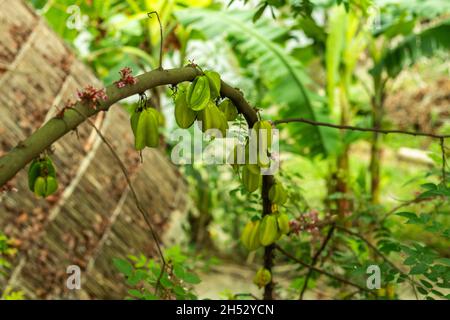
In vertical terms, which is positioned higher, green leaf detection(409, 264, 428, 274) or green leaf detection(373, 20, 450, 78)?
green leaf detection(373, 20, 450, 78)

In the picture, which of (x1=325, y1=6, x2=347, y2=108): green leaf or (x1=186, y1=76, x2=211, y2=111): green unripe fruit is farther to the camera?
(x1=325, y1=6, x2=347, y2=108): green leaf

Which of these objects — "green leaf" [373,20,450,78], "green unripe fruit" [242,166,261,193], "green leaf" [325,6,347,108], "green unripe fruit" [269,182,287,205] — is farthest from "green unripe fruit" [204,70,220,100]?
"green leaf" [373,20,450,78]

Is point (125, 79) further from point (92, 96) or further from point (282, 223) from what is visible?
point (282, 223)

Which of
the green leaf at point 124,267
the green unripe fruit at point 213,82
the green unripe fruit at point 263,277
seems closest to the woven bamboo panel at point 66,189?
the green leaf at point 124,267

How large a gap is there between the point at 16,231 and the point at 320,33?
6.36 ft

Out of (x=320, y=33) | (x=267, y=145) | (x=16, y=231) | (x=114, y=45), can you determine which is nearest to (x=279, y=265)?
(x=320, y=33)

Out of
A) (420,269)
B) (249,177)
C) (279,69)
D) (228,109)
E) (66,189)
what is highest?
(279,69)

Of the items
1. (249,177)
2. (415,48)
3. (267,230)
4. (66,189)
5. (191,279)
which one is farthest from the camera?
(415,48)

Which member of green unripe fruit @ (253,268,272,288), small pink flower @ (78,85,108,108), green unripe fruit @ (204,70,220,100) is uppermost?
green unripe fruit @ (204,70,220,100)

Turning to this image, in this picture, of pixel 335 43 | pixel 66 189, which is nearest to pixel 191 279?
pixel 66 189

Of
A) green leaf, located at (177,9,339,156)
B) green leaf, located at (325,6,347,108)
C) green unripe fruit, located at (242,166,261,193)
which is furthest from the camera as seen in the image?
green leaf, located at (325,6,347,108)

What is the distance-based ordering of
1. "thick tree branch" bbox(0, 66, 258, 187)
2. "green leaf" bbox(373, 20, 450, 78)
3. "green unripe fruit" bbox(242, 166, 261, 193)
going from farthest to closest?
"green leaf" bbox(373, 20, 450, 78), "green unripe fruit" bbox(242, 166, 261, 193), "thick tree branch" bbox(0, 66, 258, 187)

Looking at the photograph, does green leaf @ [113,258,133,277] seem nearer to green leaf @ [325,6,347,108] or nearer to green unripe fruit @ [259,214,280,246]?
green unripe fruit @ [259,214,280,246]

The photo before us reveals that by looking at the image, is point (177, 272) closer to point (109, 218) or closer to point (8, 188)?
point (8, 188)
